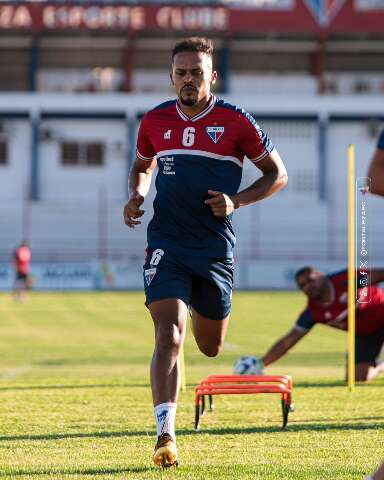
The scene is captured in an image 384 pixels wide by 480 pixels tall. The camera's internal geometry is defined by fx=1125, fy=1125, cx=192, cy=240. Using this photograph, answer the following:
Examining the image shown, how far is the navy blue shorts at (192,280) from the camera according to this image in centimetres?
660

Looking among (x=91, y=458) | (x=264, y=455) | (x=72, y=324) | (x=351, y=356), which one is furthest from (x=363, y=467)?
(x=72, y=324)

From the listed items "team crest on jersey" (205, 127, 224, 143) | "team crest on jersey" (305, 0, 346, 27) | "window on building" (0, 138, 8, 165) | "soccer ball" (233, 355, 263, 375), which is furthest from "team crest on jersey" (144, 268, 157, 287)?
"team crest on jersey" (305, 0, 346, 27)

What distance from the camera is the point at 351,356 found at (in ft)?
35.2

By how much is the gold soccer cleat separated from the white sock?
28 mm

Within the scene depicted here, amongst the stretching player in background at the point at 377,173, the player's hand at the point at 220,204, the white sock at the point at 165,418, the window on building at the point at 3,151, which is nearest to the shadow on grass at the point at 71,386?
the white sock at the point at 165,418

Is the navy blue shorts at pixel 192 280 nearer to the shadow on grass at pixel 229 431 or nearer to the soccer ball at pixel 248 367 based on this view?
the shadow on grass at pixel 229 431

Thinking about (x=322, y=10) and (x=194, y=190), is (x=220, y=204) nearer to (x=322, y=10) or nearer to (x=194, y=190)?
(x=194, y=190)

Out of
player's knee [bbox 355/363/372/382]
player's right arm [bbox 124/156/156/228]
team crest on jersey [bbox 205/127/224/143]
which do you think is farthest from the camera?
player's knee [bbox 355/363/372/382]

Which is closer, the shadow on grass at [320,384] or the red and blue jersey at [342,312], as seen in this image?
the red and blue jersey at [342,312]

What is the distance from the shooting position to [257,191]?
6.71 metres

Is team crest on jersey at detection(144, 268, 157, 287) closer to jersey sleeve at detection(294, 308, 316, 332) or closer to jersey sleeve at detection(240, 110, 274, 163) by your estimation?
jersey sleeve at detection(240, 110, 274, 163)

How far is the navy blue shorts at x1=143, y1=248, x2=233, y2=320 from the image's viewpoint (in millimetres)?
6598

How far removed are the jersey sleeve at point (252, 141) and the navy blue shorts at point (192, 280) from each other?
659mm

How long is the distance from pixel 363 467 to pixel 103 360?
36.1ft
